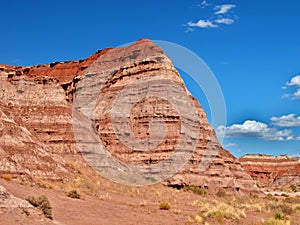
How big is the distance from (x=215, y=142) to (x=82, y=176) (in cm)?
3020

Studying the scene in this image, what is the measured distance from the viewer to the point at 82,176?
33938 millimetres

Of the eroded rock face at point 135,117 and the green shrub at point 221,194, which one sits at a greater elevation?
the eroded rock face at point 135,117

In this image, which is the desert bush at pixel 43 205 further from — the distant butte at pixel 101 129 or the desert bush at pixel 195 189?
the desert bush at pixel 195 189

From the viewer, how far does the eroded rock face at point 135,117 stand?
47.0 metres

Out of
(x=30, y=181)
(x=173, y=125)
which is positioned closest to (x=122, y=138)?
(x=173, y=125)

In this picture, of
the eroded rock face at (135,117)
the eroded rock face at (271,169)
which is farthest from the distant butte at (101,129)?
the eroded rock face at (271,169)

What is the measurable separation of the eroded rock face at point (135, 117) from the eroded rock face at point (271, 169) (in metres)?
58.8

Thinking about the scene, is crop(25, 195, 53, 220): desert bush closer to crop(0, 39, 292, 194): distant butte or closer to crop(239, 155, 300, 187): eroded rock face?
crop(0, 39, 292, 194): distant butte

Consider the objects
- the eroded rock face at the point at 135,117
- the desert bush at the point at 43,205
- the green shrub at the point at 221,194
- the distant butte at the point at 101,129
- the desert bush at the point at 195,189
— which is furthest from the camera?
the green shrub at the point at 221,194

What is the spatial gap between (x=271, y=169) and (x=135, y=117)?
81.0m

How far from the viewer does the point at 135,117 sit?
55719mm

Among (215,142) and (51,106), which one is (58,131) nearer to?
(51,106)

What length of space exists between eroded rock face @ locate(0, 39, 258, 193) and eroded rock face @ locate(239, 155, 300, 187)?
193ft

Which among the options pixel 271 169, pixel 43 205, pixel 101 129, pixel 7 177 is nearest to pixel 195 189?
pixel 101 129
